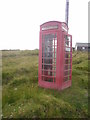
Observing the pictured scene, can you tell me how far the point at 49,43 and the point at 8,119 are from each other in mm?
2567

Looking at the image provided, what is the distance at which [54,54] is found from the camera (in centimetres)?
344

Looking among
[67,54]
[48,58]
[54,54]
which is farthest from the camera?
[67,54]

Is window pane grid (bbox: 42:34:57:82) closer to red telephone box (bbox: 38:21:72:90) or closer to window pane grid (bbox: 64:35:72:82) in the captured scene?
red telephone box (bbox: 38:21:72:90)

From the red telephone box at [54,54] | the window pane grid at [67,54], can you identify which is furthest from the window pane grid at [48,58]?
the window pane grid at [67,54]

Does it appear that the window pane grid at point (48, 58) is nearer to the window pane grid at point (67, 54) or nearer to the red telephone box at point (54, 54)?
the red telephone box at point (54, 54)

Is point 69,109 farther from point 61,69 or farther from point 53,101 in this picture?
point 61,69

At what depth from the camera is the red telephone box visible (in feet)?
10.8

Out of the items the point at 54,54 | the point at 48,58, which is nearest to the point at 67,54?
the point at 54,54

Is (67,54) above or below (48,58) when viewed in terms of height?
above

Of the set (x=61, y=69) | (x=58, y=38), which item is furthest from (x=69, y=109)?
(x=58, y=38)

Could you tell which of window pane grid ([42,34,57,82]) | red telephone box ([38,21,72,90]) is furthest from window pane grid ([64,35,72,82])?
window pane grid ([42,34,57,82])

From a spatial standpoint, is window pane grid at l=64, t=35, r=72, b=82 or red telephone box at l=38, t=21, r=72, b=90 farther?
window pane grid at l=64, t=35, r=72, b=82

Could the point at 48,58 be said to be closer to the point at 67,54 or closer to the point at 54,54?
the point at 54,54

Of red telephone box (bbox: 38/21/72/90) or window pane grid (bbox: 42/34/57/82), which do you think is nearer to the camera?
red telephone box (bbox: 38/21/72/90)
